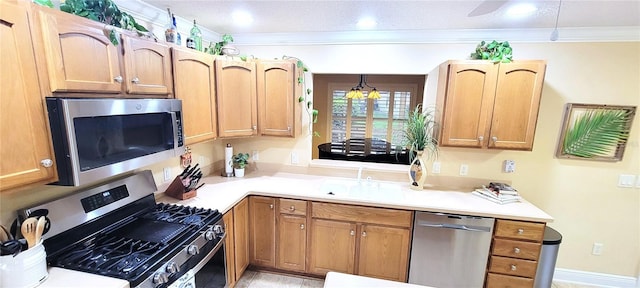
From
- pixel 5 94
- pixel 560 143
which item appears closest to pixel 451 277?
pixel 560 143

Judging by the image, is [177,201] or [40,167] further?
[177,201]

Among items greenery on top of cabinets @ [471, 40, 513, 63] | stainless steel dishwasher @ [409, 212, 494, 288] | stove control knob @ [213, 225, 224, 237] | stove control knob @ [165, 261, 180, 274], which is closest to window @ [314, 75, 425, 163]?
greenery on top of cabinets @ [471, 40, 513, 63]

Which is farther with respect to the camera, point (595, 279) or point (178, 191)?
point (595, 279)

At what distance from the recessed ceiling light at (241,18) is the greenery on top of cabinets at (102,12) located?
750 millimetres

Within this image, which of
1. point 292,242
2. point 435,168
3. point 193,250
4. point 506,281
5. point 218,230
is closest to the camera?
point 193,250

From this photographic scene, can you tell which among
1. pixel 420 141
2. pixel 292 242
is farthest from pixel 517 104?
pixel 292 242

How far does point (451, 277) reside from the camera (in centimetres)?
220

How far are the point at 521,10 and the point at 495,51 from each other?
0.36 metres

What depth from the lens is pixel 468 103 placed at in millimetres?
2229

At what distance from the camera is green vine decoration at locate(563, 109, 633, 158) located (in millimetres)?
2291

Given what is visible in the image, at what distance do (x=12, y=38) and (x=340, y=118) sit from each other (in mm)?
5169

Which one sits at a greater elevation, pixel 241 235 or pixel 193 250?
pixel 193 250

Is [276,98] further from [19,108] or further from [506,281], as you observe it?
[506,281]

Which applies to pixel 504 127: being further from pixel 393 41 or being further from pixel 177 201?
pixel 177 201
